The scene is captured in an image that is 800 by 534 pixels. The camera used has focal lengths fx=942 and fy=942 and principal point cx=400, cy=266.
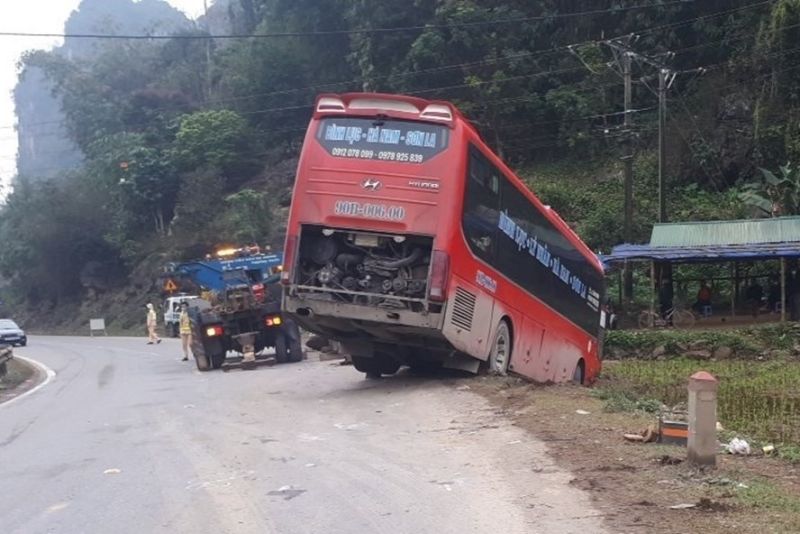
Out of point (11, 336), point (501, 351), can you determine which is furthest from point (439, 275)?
point (11, 336)

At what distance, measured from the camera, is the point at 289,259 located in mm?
14602

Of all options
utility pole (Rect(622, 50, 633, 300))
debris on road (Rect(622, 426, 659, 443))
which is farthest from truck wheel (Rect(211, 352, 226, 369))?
utility pole (Rect(622, 50, 633, 300))

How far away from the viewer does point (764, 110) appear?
41219 millimetres

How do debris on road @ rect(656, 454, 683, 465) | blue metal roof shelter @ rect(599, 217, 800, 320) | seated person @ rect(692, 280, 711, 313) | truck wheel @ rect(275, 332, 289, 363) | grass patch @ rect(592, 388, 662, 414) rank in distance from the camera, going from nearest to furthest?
1. debris on road @ rect(656, 454, 683, 465)
2. grass patch @ rect(592, 388, 662, 414)
3. truck wheel @ rect(275, 332, 289, 363)
4. blue metal roof shelter @ rect(599, 217, 800, 320)
5. seated person @ rect(692, 280, 711, 313)

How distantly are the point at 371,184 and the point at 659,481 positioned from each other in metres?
7.31

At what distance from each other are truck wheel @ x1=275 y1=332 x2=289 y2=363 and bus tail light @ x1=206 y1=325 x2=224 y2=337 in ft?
5.51

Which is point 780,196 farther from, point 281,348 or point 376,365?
point 376,365

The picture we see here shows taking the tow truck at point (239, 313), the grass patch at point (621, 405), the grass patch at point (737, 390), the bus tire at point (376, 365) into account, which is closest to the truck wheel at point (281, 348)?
the tow truck at point (239, 313)

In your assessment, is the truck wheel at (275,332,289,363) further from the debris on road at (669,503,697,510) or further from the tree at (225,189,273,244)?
the tree at (225,189,273,244)

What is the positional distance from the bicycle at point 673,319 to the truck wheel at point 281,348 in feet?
40.8

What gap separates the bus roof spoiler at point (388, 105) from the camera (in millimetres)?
14000

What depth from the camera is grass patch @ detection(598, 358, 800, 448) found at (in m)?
12.7

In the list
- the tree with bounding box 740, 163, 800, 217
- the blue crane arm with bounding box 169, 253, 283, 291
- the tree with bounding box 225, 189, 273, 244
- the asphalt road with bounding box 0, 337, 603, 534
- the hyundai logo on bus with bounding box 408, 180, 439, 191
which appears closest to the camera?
the asphalt road with bounding box 0, 337, 603, 534

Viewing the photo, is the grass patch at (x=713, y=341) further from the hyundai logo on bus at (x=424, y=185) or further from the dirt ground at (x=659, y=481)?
the dirt ground at (x=659, y=481)
